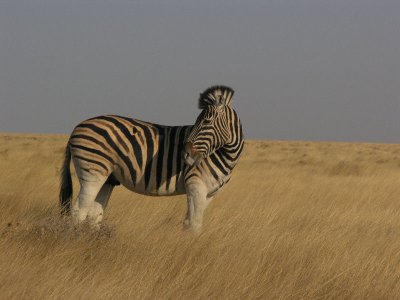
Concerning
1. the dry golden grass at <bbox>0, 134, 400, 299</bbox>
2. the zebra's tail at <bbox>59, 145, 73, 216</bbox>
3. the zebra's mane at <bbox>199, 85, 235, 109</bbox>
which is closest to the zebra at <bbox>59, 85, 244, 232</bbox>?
the zebra's mane at <bbox>199, 85, 235, 109</bbox>

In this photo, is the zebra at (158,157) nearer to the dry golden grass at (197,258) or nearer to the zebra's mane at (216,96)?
the zebra's mane at (216,96)

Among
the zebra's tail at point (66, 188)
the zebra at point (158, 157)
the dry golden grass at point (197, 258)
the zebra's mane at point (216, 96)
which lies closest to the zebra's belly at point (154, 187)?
the zebra at point (158, 157)

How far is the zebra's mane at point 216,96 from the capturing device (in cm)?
730

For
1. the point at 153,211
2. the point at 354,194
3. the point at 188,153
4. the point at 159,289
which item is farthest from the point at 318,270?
the point at 354,194

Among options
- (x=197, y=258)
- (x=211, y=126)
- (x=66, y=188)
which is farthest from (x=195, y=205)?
(x=66, y=188)

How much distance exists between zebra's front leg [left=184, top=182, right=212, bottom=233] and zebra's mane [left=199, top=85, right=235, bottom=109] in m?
0.94

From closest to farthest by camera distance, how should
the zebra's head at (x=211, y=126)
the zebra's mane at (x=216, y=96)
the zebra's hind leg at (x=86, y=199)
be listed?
1. the zebra's head at (x=211, y=126)
2. the zebra's mane at (x=216, y=96)
3. the zebra's hind leg at (x=86, y=199)

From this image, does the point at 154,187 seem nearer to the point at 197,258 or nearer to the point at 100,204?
the point at 100,204

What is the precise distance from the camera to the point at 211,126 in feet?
23.4

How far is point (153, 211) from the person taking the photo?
384 inches

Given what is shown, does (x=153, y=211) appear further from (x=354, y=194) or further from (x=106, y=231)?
(x=354, y=194)

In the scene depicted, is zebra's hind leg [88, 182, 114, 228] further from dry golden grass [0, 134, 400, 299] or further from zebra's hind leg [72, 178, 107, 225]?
dry golden grass [0, 134, 400, 299]

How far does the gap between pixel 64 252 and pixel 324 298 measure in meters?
2.30

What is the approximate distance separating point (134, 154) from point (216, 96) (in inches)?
47.0
